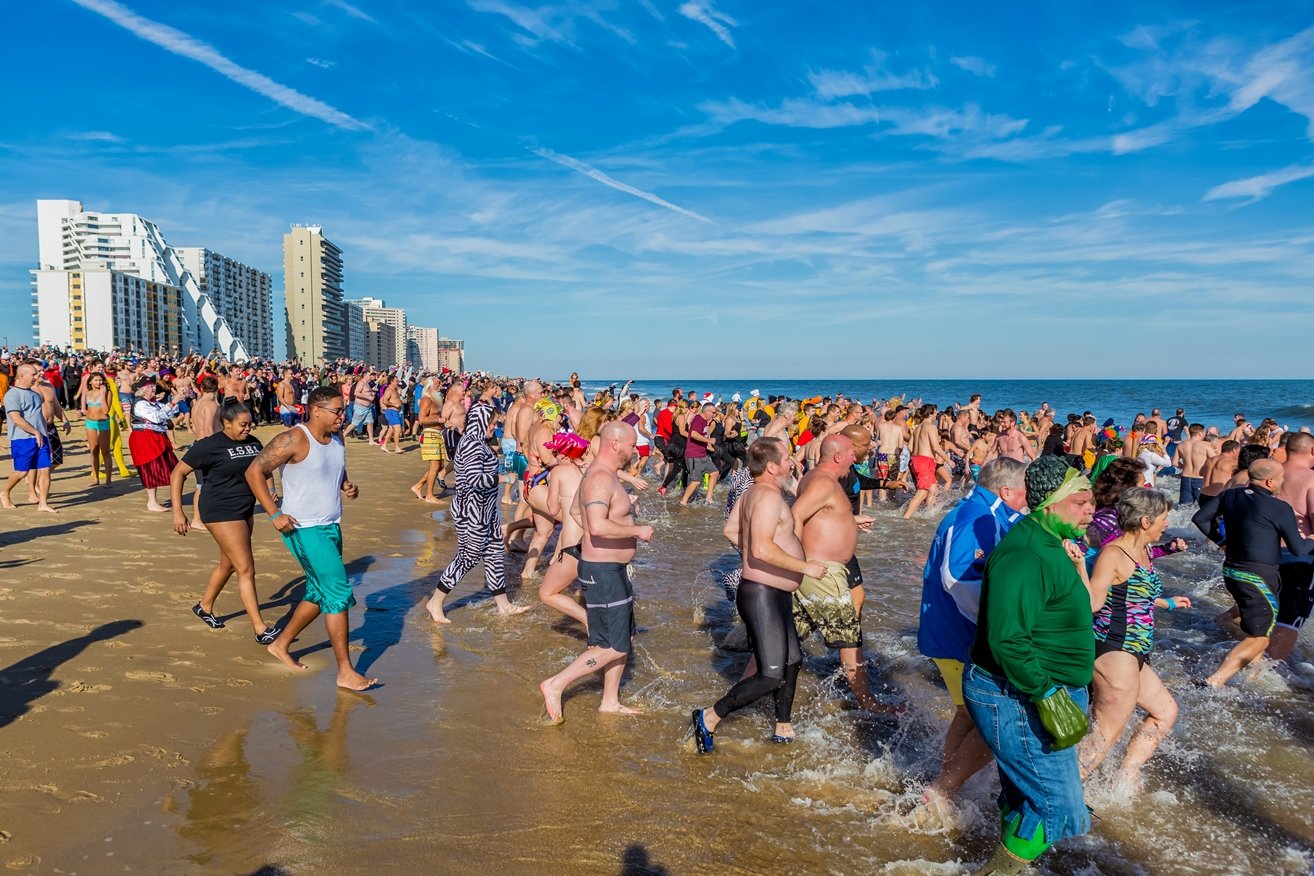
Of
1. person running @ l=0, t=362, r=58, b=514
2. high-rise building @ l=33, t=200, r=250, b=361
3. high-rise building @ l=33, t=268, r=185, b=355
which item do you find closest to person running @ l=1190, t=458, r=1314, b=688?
person running @ l=0, t=362, r=58, b=514

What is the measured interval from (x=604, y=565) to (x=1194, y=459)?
12913 millimetres

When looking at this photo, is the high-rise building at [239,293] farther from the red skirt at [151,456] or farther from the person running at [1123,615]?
the person running at [1123,615]

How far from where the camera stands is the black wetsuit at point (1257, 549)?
5.39 m

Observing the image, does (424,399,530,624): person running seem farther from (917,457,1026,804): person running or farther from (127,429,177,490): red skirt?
(127,429,177,490): red skirt

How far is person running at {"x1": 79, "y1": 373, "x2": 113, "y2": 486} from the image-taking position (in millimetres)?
10906

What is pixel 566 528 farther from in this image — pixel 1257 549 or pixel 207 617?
pixel 1257 549

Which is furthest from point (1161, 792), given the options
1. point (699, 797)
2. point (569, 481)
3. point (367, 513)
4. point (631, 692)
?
point (367, 513)

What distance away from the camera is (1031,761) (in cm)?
289

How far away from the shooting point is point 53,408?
1122cm

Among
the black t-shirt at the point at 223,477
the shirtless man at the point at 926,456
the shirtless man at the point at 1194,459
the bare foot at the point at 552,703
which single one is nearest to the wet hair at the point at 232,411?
the black t-shirt at the point at 223,477

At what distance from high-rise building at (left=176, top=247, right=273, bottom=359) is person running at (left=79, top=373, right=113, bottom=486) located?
130524 mm

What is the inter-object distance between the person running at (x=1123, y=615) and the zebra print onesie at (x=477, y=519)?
460cm

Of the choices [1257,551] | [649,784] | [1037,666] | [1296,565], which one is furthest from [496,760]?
[1296,565]

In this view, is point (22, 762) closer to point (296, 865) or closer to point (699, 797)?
point (296, 865)
